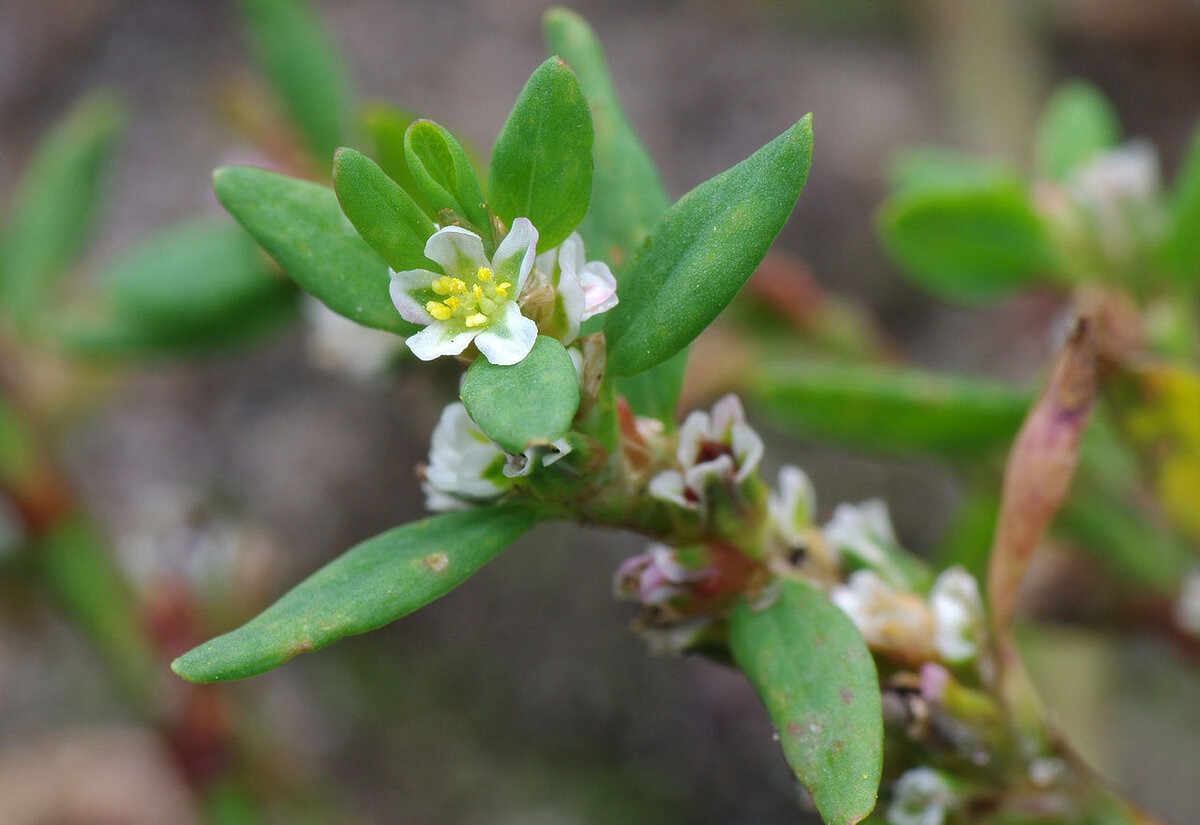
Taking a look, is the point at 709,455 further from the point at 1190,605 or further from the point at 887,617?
the point at 1190,605

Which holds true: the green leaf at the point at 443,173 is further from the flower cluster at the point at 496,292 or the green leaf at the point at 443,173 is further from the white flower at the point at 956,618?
the white flower at the point at 956,618

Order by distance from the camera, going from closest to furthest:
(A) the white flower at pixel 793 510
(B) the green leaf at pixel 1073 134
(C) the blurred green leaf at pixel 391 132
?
(A) the white flower at pixel 793 510 < (C) the blurred green leaf at pixel 391 132 < (B) the green leaf at pixel 1073 134

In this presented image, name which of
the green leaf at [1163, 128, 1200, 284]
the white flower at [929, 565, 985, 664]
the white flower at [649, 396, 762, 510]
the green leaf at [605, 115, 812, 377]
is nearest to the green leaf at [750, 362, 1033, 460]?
the green leaf at [1163, 128, 1200, 284]

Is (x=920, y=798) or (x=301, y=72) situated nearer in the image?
(x=920, y=798)

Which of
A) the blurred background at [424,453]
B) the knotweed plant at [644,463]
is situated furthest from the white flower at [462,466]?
the blurred background at [424,453]

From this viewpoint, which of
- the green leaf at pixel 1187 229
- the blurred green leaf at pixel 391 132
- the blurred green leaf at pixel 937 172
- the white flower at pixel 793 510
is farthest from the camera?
the blurred green leaf at pixel 937 172

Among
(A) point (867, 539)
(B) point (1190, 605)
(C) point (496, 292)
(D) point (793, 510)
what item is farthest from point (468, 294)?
(B) point (1190, 605)

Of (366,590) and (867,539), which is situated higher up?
(366,590)

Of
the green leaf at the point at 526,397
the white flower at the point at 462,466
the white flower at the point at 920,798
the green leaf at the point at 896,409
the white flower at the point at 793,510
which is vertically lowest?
the white flower at the point at 920,798
